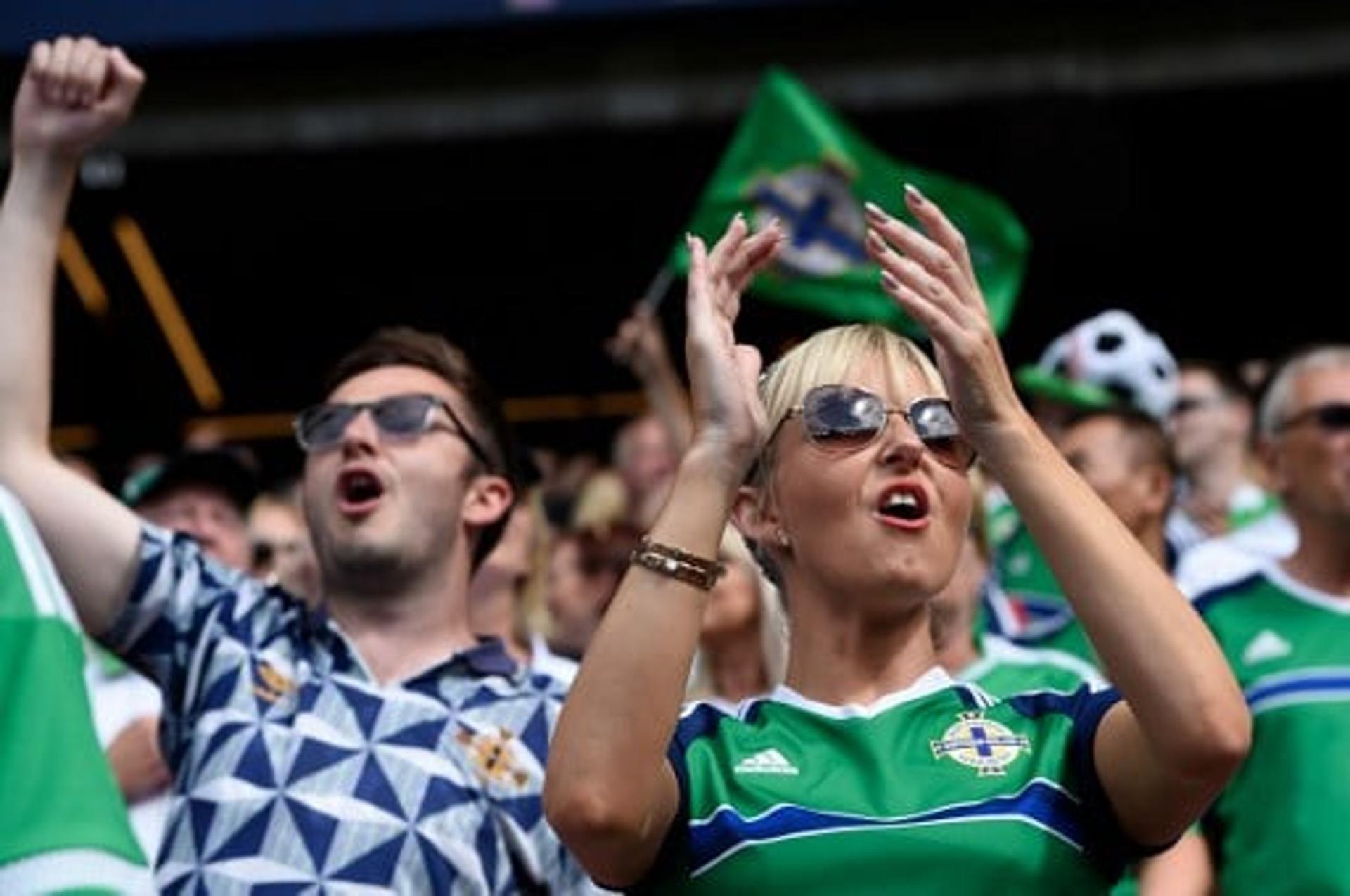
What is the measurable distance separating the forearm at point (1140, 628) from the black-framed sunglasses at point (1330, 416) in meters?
2.67

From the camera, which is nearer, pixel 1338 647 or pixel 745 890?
pixel 745 890

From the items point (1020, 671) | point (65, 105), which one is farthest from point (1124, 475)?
point (65, 105)

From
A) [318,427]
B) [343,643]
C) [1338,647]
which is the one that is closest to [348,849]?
[343,643]

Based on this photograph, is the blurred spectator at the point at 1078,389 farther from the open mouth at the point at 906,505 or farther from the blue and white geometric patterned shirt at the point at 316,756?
the open mouth at the point at 906,505

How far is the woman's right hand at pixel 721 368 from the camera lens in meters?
3.55

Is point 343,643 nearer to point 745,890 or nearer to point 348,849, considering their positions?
point 348,849

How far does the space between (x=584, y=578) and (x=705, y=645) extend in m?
0.87

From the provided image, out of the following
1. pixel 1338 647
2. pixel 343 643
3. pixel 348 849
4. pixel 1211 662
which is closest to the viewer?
pixel 1211 662

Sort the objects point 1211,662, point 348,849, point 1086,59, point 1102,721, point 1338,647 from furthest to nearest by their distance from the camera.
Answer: point 1086,59, point 1338,647, point 348,849, point 1102,721, point 1211,662

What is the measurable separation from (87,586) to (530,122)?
9.72 m

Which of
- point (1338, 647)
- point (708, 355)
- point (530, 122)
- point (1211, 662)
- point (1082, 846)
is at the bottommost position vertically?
point (530, 122)

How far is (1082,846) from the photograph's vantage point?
362 centimetres

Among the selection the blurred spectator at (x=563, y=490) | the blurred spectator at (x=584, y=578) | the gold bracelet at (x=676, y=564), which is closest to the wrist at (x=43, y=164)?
the gold bracelet at (x=676, y=564)

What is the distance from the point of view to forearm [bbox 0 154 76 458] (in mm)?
4469
